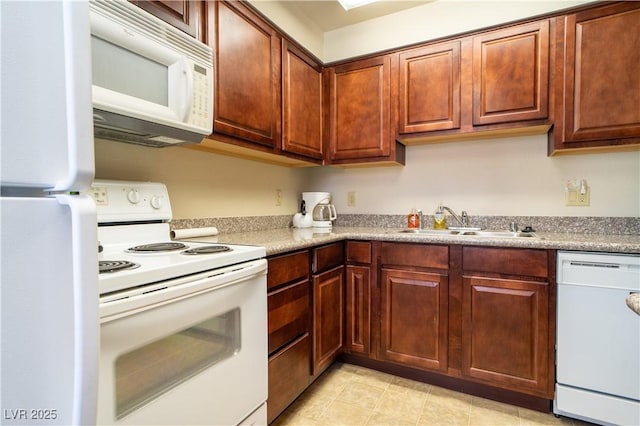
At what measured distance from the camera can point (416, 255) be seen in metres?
1.86

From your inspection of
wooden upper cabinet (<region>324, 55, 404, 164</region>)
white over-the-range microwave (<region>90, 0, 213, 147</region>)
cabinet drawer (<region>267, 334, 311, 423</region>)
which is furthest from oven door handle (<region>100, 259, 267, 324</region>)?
wooden upper cabinet (<region>324, 55, 404, 164</region>)

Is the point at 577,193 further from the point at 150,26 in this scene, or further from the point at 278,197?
the point at 150,26

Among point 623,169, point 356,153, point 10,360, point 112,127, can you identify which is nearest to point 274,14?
point 356,153

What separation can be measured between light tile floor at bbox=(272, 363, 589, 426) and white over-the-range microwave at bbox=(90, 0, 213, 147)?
58.1 inches

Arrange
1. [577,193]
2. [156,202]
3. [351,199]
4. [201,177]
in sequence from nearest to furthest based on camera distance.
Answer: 1. [156,202]
2. [201,177]
3. [577,193]
4. [351,199]

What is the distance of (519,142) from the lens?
212cm

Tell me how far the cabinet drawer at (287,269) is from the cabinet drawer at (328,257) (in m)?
→ 0.09

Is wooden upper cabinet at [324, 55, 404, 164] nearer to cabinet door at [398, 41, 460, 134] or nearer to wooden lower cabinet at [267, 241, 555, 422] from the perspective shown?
cabinet door at [398, 41, 460, 134]

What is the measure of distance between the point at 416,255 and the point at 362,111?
1119mm

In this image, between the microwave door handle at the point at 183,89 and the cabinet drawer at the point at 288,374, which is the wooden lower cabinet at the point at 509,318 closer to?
the cabinet drawer at the point at 288,374

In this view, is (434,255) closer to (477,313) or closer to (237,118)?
(477,313)

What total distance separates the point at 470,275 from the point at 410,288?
1.11ft

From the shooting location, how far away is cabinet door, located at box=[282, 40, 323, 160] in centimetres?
201

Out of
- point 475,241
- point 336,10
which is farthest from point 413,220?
point 336,10
